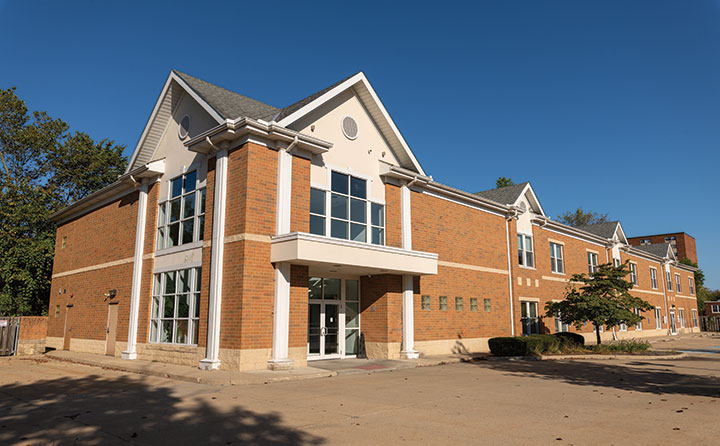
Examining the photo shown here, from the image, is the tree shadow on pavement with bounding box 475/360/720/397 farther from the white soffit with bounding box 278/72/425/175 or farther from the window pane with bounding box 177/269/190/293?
the window pane with bounding box 177/269/190/293

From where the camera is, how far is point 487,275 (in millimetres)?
24641

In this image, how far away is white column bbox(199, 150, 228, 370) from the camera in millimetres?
14648

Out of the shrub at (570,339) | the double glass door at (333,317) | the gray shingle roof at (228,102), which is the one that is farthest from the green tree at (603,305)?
the gray shingle roof at (228,102)

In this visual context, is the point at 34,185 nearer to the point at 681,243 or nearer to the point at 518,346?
the point at 518,346

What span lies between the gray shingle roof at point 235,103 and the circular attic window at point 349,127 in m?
1.42

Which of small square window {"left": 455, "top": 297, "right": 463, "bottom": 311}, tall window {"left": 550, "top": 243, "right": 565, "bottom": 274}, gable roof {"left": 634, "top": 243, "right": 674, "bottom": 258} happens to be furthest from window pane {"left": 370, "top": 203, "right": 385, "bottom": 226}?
gable roof {"left": 634, "top": 243, "right": 674, "bottom": 258}

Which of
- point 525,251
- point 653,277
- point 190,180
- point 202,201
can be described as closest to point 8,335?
point 190,180

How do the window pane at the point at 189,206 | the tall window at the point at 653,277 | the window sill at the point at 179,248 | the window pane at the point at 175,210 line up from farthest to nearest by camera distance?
the tall window at the point at 653,277 < the window pane at the point at 175,210 < the window pane at the point at 189,206 < the window sill at the point at 179,248

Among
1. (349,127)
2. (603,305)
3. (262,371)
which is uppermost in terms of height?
(349,127)

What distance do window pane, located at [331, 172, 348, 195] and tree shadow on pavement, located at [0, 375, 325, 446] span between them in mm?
8683

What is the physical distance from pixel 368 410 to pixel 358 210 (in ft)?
34.3

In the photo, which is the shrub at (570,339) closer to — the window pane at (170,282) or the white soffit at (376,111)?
the white soffit at (376,111)

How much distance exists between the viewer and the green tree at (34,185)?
3092 centimetres

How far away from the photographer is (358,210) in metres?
18.6
